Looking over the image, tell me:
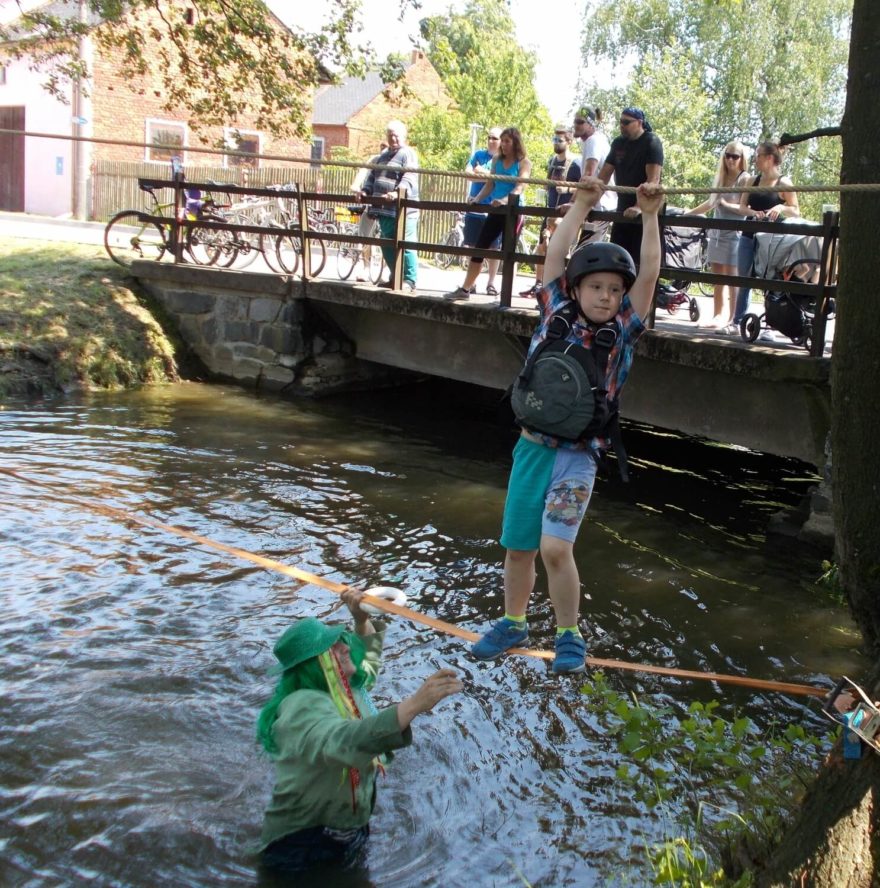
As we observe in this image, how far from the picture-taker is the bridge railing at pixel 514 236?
8461 mm

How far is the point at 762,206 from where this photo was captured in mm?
9727

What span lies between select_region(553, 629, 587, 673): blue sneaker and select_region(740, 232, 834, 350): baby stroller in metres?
5.50

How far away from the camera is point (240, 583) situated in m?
7.30

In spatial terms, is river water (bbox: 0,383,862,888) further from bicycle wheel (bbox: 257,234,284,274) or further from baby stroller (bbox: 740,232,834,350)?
bicycle wheel (bbox: 257,234,284,274)

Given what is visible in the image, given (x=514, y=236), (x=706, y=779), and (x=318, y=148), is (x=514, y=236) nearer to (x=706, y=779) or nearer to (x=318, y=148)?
(x=706, y=779)

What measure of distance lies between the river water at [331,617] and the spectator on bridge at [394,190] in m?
2.10

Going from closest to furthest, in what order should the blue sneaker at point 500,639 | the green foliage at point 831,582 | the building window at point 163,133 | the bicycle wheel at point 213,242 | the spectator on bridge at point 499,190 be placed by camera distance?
the blue sneaker at point 500,639, the green foliage at point 831,582, the spectator on bridge at point 499,190, the bicycle wheel at point 213,242, the building window at point 163,133

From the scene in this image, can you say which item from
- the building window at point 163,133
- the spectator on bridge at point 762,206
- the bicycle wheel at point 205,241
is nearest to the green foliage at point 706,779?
the spectator on bridge at point 762,206

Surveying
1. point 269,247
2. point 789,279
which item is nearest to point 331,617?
point 789,279

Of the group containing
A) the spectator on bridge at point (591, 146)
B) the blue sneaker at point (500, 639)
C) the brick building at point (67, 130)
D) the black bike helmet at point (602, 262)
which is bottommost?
the blue sneaker at point (500, 639)

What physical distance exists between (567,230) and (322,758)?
7.68 ft

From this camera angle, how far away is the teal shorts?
13.8 ft

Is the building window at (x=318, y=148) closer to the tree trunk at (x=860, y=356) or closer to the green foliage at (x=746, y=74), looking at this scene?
the green foliage at (x=746, y=74)

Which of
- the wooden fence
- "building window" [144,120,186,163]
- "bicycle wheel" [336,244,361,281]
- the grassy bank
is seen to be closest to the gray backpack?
the grassy bank
